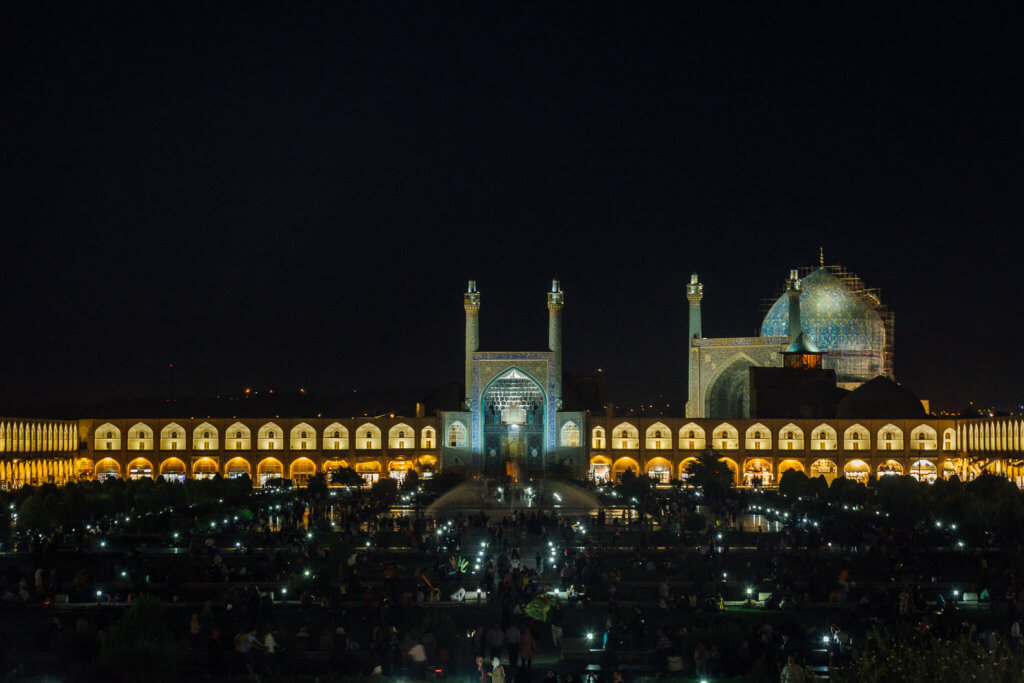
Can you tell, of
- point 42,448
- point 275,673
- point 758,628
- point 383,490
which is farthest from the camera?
point 42,448

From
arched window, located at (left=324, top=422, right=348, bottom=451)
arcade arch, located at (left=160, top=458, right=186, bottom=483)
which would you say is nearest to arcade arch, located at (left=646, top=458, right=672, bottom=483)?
arched window, located at (left=324, top=422, right=348, bottom=451)

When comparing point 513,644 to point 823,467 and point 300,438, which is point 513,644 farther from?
point 823,467

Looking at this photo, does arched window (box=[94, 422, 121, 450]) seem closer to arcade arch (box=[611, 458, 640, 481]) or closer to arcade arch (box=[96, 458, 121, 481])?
arcade arch (box=[96, 458, 121, 481])

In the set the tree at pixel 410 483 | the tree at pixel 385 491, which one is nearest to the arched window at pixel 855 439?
the tree at pixel 410 483

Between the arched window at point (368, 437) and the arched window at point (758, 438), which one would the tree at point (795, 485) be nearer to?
the arched window at point (758, 438)

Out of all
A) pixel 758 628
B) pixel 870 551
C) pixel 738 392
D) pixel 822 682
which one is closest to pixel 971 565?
pixel 870 551

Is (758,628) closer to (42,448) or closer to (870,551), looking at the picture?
(870,551)
